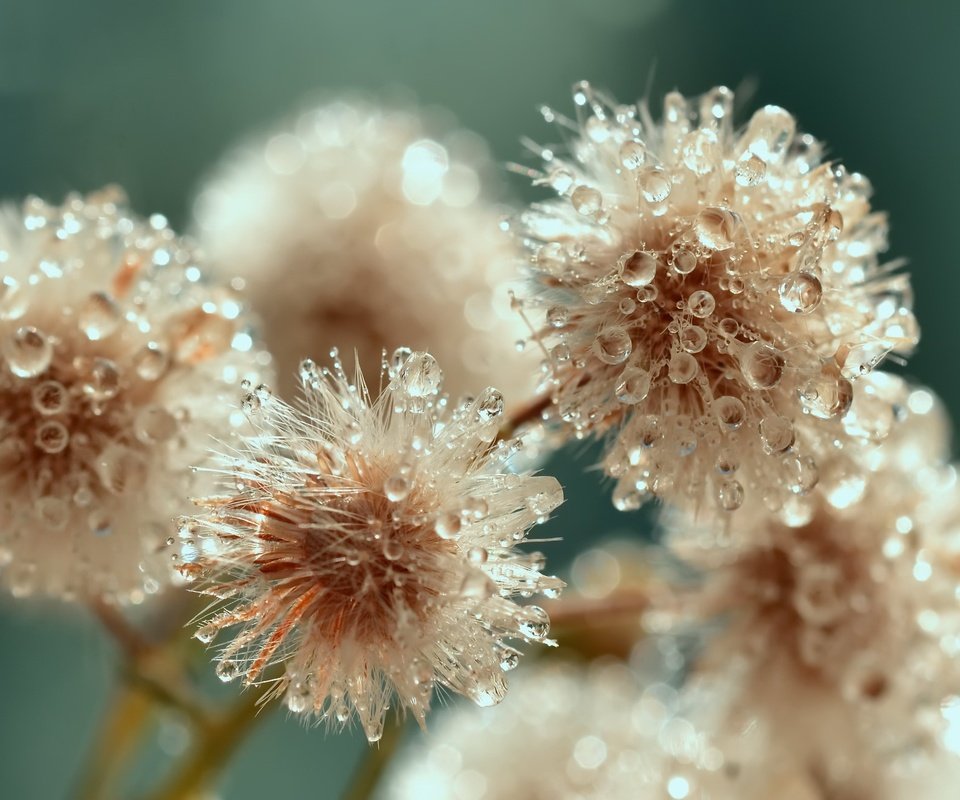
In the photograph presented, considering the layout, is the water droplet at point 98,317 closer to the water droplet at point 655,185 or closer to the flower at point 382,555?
the flower at point 382,555

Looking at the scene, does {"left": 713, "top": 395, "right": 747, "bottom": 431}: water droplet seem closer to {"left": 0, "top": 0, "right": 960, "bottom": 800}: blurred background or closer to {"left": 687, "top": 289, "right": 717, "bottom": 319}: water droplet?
{"left": 687, "top": 289, "right": 717, "bottom": 319}: water droplet

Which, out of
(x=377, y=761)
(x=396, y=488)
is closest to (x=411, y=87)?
(x=377, y=761)

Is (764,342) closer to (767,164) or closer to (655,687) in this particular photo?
(767,164)

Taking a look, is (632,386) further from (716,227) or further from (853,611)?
(853,611)

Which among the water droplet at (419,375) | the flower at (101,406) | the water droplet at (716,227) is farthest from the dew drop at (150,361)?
the water droplet at (716,227)

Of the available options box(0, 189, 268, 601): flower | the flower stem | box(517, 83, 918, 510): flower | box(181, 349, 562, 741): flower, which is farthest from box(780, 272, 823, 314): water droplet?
the flower stem

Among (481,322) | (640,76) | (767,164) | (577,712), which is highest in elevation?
(640,76)

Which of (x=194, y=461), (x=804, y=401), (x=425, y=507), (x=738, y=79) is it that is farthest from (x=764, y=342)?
(x=738, y=79)
